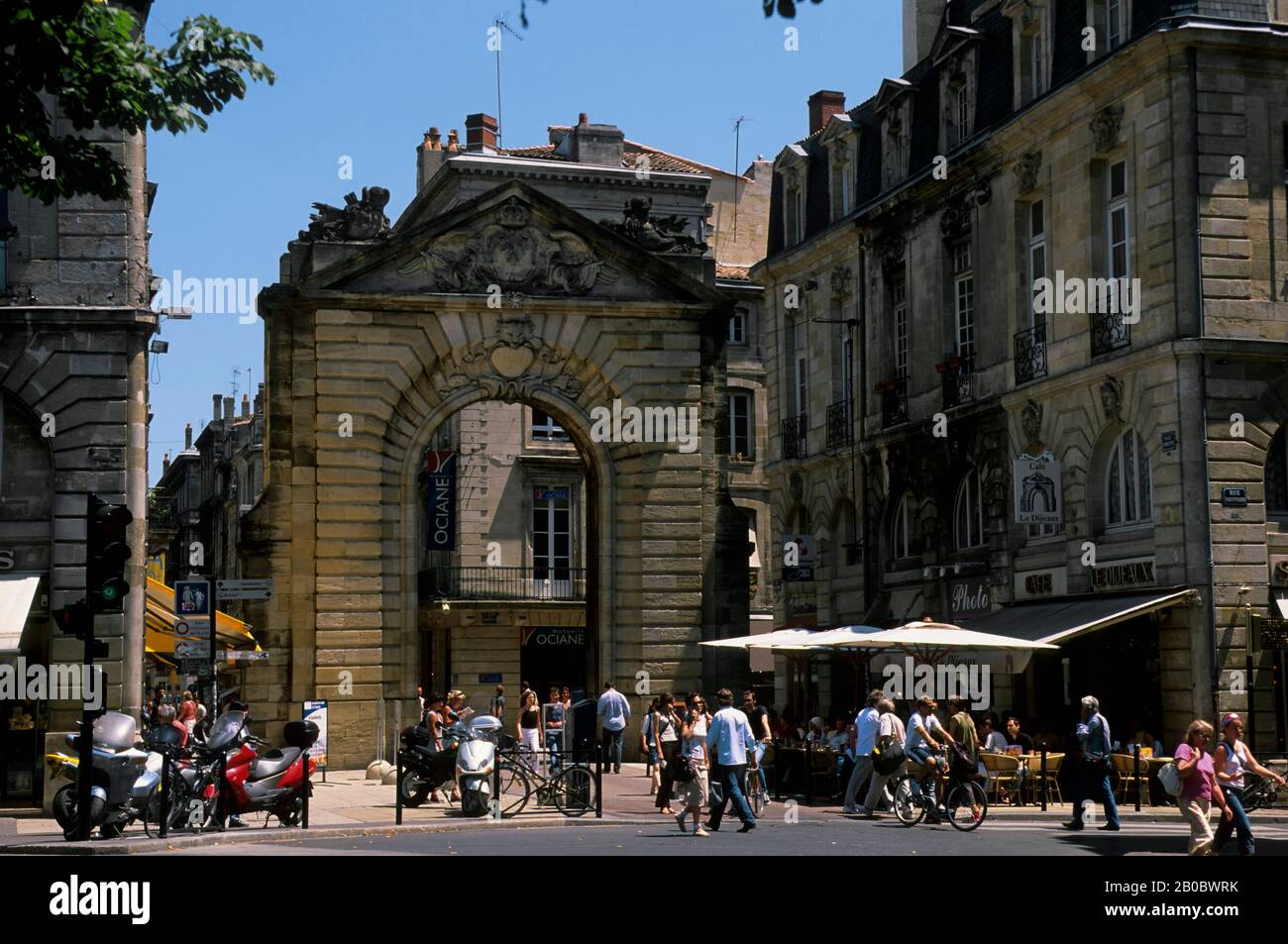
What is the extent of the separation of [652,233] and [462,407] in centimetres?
494

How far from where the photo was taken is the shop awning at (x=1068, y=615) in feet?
91.6

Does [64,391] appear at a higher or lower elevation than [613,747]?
higher

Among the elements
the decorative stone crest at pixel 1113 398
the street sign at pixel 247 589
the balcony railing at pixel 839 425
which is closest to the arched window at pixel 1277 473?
the decorative stone crest at pixel 1113 398

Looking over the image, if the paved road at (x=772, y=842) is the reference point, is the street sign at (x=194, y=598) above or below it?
above

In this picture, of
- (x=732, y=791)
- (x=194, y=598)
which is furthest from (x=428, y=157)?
(x=732, y=791)

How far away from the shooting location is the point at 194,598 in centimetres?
2414

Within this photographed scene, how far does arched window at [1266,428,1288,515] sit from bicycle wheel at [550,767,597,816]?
11.7 m

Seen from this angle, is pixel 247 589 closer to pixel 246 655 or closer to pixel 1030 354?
pixel 246 655

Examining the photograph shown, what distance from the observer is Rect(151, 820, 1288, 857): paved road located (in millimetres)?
18656

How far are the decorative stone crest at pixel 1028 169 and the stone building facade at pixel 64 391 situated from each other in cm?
1553

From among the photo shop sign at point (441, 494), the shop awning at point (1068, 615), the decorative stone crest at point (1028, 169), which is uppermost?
the decorative stone crest at point (1028, 169)

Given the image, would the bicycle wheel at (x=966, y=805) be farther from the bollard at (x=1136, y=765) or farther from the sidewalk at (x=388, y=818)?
the bollard at (x=1136, y=765)
